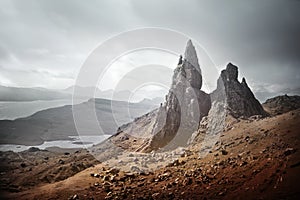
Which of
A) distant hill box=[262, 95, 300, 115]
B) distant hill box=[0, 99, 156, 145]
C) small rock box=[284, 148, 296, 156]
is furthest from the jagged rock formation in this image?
distant hill box=[0, 99, 156, 145]

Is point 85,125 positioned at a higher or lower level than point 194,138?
higher

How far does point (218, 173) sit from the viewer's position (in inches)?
630

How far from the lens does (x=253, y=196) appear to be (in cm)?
1239

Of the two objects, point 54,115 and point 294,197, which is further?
point 54,115

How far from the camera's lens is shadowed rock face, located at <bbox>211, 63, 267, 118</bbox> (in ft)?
95.0

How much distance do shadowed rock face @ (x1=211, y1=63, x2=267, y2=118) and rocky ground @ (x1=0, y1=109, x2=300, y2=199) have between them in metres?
4.78

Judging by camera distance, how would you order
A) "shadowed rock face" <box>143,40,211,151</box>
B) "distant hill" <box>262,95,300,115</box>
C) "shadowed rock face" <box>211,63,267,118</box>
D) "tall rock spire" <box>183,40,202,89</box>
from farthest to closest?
"distant hill" <box>262,95,300,115</box>, "tall rock spire" <box>183,40,202,89</box>, "shadowed rock face" <box>143,40,211,151</box>, "shadowed rock face" <box>211,63,267,118</box>

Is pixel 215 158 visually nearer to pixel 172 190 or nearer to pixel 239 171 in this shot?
pixel 239 171

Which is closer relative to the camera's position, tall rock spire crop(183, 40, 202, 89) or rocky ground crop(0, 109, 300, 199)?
rocky ground crop(0, 109, 300, 199)

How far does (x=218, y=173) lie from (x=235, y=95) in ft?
51.7

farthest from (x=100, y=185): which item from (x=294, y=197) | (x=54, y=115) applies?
(x=54, y=115)

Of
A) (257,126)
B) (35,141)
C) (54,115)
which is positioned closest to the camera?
(257,126)

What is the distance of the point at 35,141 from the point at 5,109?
2126 cm

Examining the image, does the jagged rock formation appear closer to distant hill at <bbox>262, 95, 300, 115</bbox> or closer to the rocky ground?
the rocky ground
